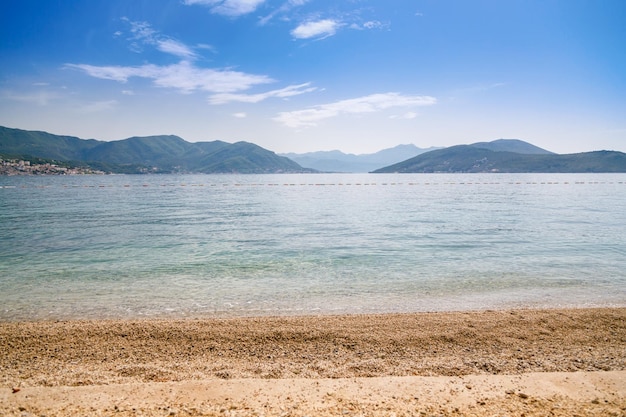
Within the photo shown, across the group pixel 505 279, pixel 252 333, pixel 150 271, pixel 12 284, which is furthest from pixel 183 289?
pixel 505 279

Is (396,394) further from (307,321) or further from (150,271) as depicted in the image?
(150,271)

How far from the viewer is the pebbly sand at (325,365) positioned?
19.5ft

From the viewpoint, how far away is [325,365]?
7.70 metres

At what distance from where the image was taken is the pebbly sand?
5957mm

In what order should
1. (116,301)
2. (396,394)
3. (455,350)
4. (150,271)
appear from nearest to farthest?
(396,394) → (455,350) → (116,301) → (150,271)

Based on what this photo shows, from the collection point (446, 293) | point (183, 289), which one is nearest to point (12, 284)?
point (183, 289)

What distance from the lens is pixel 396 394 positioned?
6.30 m

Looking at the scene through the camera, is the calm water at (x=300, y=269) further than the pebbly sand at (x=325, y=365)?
Yes

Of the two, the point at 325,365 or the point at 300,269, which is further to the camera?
the point at 300,269

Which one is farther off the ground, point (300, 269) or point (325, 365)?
point (325, 365)

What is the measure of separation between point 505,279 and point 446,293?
378 centimetres

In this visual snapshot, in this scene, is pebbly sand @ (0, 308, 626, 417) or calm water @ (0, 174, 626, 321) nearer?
pebbly sand @ (0, 308, 626, 417)

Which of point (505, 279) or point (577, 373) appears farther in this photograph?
point (505, 279)

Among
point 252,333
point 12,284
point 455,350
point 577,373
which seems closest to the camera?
point 577,373
